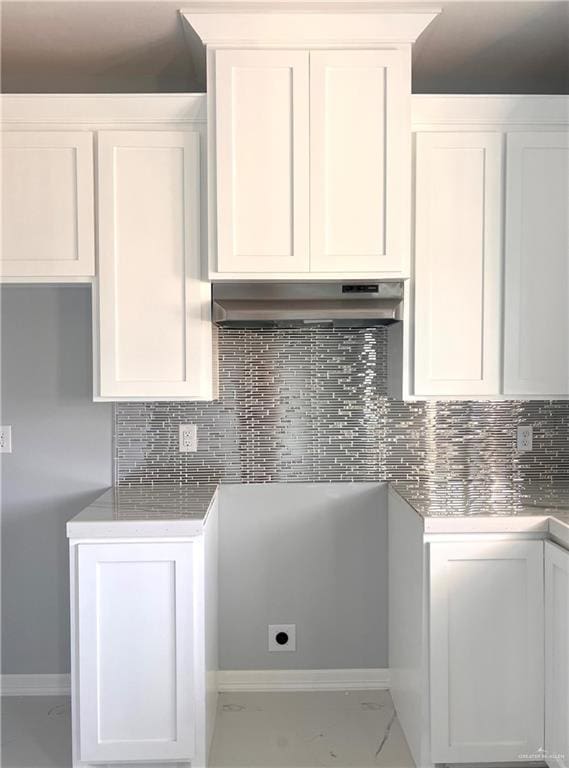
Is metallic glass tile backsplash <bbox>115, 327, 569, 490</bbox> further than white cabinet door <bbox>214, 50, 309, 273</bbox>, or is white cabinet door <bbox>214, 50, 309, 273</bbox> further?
metallic glass tile backsplash <bbox>115, 327, 569, 490</bbox>

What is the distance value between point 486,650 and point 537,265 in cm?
130

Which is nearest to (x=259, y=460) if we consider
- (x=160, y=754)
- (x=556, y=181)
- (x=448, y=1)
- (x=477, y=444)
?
(x=477, y=444)

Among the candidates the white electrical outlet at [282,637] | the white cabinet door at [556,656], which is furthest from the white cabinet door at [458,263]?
the white electrical outlet at [282,637]

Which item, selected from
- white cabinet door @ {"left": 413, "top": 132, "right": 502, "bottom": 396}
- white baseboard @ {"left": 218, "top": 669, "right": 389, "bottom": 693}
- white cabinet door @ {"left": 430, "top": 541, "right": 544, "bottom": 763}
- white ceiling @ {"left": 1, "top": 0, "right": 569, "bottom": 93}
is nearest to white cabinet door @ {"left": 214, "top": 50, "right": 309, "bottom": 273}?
white ceiling @ {"left": 1, "top": 0, "right": 569, "bottom": 93}

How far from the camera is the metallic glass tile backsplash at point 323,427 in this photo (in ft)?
7.95

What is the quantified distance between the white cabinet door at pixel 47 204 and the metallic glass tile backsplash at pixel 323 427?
25.3 inches

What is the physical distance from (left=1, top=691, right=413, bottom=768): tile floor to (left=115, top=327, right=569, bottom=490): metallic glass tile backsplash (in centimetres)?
88

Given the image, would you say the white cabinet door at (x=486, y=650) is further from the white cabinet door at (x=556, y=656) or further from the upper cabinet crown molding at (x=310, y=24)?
the upper cabinet crown molding at (x=310, y=24)

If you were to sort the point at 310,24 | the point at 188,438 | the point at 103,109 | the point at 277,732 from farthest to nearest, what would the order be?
the point at 188,438 < the point at 277,732 < the point at 103,109 < the point at 310,24

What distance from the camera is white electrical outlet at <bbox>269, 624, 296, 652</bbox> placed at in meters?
2.46

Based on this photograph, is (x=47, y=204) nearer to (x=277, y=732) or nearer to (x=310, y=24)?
(x=310, y=24)

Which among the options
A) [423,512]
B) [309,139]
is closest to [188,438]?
[423,512]

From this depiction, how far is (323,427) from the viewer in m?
2.44

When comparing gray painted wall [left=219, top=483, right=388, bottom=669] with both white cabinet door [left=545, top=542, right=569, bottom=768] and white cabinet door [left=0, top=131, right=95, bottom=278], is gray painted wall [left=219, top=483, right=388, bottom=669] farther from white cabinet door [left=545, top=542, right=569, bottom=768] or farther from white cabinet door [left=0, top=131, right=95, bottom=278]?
white cabinet door [left=0, top=131, right=95, bottom=278]
